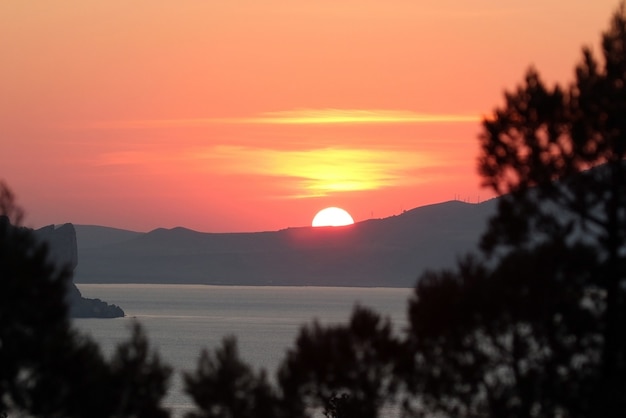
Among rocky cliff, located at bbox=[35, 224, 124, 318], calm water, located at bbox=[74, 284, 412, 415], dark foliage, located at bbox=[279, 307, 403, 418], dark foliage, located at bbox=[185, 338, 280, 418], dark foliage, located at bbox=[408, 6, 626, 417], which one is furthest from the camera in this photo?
rocky cliff, located at bbox=[35, 224, 124, 318]

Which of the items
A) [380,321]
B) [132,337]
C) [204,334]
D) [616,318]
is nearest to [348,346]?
[380,321]

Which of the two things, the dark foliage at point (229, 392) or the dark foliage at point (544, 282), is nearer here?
the dark foliage at point (544, 282)

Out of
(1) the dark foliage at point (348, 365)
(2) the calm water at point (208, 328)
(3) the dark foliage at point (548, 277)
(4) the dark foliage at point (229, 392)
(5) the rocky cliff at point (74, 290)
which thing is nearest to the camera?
(3) the dark foliage at point (548, 277)

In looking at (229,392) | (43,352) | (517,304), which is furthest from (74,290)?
(517,304)

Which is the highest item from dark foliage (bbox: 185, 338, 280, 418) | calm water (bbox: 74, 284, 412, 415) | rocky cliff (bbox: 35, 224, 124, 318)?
rocky cliff (bbox: 35, 224, 124, 318)

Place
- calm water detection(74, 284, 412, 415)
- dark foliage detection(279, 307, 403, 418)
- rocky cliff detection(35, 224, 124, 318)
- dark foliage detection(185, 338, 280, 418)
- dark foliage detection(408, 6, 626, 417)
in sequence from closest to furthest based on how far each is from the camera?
dark foliage detection(408, 6, 626, 417) → dark foliage detection(185, 338, 280, 418) → dark foliage detection(279, 307, 403, 418) → calm water detection(74, 284, 412, 415) → rocky cliff detection(35, 224, 124, 318)

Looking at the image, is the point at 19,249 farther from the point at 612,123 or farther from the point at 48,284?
the point at 612,123

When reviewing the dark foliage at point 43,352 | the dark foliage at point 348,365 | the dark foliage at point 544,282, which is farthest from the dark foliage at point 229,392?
the dark foliage at point 544,282

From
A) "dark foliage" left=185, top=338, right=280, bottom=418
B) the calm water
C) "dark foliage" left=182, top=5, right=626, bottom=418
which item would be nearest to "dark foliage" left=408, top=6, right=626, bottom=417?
"dark foliage" left=182, top=5, right=626, bottom=418

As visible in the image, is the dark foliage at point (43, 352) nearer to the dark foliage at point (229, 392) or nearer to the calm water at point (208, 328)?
the dark foliage at point (229, 392)

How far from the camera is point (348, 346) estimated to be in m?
19.0

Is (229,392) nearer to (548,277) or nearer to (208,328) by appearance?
(548,277)

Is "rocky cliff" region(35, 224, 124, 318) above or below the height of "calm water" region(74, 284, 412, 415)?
above

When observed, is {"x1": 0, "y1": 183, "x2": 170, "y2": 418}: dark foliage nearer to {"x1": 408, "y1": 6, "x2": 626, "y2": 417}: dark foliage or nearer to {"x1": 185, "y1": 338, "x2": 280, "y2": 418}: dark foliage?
{"x1": 185, "y1": 338, "x2": 280, "y2": 418}: dark foliage
